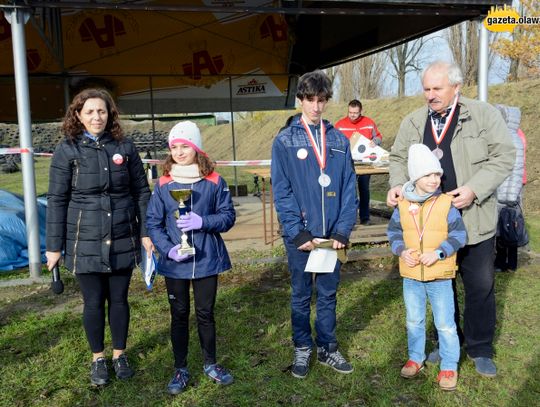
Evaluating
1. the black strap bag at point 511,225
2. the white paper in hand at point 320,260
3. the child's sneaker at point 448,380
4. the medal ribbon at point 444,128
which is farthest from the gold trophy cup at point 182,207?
the black strap bag at point 511,225

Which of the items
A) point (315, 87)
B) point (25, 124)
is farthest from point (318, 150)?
point (25, 124)

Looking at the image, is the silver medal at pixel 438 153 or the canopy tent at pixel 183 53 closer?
the silver medal at pixel 438 153

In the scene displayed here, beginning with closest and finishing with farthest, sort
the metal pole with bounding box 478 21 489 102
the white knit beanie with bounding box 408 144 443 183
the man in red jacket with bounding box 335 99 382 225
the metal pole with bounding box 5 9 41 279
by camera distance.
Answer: the white knit beanie with bounding box 408 144 443 183
the metal pole with bounding box 5 9 41 279
the metal pole with bounding box 478 21 489 102
the man in red jacket with bounding box 335 99 382 225

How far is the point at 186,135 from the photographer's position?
324cm

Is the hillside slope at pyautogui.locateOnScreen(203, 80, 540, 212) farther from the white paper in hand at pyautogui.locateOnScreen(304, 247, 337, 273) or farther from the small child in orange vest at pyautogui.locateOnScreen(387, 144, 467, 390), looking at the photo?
the white paper in hand at pyautogui.locateOnScreen(304, 247, 337, 273)

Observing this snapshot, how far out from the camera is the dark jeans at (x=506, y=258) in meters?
5.84

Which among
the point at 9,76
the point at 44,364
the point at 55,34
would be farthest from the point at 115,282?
the point at 9,76

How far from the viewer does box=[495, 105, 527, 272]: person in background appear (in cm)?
456

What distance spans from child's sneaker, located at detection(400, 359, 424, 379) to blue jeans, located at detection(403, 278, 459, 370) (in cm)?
19

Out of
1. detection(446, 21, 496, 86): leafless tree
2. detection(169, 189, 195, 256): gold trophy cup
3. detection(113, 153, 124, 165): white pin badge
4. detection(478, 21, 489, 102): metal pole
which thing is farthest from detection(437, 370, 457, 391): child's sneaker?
detection(446, 21, 496, 86): leafless tree

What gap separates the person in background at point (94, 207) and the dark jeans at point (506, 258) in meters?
4.20

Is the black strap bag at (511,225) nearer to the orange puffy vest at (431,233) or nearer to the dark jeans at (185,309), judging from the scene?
the orange puffy vest at (431,233)

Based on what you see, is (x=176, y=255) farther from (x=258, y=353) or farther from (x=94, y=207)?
(x=258, y=353)

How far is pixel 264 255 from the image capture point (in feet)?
22.2
